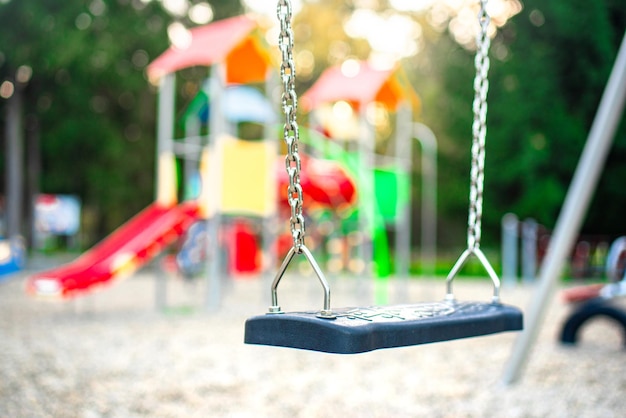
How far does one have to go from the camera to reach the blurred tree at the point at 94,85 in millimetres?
16281

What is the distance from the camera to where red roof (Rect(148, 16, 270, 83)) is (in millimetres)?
7781

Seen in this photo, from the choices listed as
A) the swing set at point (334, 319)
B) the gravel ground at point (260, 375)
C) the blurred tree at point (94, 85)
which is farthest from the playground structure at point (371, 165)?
the blurred tree at point (94, 85)

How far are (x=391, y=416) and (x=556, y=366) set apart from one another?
1780mm

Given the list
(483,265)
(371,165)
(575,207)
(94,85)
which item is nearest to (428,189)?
(94,85)

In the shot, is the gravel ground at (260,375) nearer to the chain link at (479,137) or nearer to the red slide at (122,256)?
the red slide at (122,256)

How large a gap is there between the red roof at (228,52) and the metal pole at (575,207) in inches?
180

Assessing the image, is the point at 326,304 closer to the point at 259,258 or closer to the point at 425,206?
the point at 259,258

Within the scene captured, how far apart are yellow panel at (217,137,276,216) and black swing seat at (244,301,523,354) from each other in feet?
18.3

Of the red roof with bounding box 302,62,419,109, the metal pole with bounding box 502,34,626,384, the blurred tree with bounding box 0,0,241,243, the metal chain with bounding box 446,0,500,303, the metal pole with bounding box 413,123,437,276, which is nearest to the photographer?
the metal chain with bounding box 446,0,500,303

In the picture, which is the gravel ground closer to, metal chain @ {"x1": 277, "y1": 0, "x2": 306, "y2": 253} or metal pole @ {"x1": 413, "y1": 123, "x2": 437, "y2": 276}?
metal chain @ {"x1": 277, "y1": 0, "x2": 306, "y2": 253}

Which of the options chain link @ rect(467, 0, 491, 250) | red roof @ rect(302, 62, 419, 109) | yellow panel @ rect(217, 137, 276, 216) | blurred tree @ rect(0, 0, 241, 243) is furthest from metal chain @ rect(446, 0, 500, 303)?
blurred tree @ rect(0, 0, 241, 243)

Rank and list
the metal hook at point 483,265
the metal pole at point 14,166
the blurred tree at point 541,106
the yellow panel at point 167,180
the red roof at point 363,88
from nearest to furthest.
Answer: the metal hook at point 483,265 → the yellow panel at point 167,180 → the blurred tree at point 541,106 → the red roof at point 363,88 → the metal pole at point 14,166

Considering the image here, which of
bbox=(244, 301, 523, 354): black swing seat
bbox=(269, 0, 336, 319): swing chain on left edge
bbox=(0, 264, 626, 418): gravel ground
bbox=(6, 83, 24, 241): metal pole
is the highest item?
bbox=(6, 83, 24, 241): metal pole

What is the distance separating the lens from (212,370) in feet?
14.6
